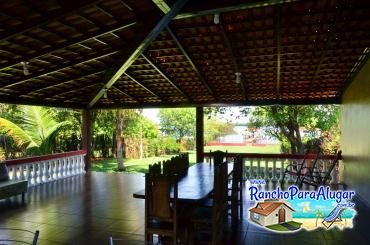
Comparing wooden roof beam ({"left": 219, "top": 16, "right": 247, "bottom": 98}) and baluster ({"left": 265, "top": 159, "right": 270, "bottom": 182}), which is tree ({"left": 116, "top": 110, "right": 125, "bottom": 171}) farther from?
wooden roof beam ({"left": 219, "top": 16, "right": 247, "bottom": 98})

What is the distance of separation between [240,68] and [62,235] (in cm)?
487

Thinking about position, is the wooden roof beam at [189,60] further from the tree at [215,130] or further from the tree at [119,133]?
the tree at [215,130]

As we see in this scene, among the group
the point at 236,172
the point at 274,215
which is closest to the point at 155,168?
the point at 236,172

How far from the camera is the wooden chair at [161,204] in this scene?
11.1 feet

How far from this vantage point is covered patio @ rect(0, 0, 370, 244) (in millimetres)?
4410

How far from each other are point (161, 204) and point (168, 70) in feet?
15.1

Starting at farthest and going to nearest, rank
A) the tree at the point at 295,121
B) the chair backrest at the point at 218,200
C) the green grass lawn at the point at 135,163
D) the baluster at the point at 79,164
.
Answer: the green grass lawn at the point at 135,163 < the tree at the point at 295,121 < the baluster at the point at 79,164 < the chair backrest at the point at 218,200

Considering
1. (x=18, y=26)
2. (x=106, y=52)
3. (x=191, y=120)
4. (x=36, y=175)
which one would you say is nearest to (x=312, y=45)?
(x=106, y=52)

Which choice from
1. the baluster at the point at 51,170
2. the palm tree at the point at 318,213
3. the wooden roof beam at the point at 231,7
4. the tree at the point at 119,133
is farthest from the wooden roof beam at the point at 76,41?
the tree at the point at 119,133

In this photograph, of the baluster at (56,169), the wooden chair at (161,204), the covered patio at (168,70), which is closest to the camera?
the wooden chair at (161,204)

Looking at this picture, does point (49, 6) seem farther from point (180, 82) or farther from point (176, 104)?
point (176, 104)

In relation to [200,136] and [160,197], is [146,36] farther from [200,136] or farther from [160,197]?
[200,136]

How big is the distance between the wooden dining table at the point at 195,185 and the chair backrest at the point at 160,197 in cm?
16

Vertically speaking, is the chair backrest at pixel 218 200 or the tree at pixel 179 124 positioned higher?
the tree at pixel 179 124
